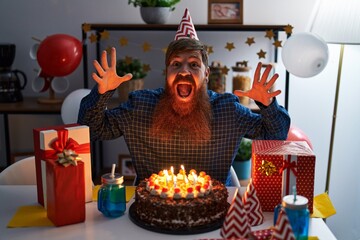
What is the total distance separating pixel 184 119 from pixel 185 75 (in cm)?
17

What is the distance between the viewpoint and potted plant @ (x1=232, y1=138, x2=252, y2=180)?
259 centimetres

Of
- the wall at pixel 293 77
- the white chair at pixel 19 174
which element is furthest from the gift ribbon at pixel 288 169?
the wall at pixel 293 77

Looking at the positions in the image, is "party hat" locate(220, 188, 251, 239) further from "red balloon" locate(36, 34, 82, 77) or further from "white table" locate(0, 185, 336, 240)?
"red balloon" locate(36, 34, 82, 77)

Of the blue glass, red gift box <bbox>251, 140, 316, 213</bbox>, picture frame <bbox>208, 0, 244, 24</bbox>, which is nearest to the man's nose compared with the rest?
red gift box <bbox>251, 140, 316, 213</bbox>

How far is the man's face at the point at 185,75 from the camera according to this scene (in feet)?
5.48

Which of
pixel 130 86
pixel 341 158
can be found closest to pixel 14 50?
pixel 130 86

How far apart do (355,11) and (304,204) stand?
4.75 feet

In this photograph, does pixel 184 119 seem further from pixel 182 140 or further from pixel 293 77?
pixel 293 77

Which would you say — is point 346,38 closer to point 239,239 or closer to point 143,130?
point 143,130

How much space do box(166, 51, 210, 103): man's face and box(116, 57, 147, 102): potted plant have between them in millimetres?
839

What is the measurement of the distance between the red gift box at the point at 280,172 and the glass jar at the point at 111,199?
14.7 inches

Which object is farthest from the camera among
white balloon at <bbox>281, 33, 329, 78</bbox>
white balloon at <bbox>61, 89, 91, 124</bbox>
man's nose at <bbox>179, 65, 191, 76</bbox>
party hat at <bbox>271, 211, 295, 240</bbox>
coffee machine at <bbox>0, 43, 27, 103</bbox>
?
coffee machine at <bbox>0, 43, 27, 103</bbox>

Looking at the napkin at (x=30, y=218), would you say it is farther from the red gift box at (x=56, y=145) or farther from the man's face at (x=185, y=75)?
the man's face at (x=185, y=75)

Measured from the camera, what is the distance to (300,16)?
8.80 feet
